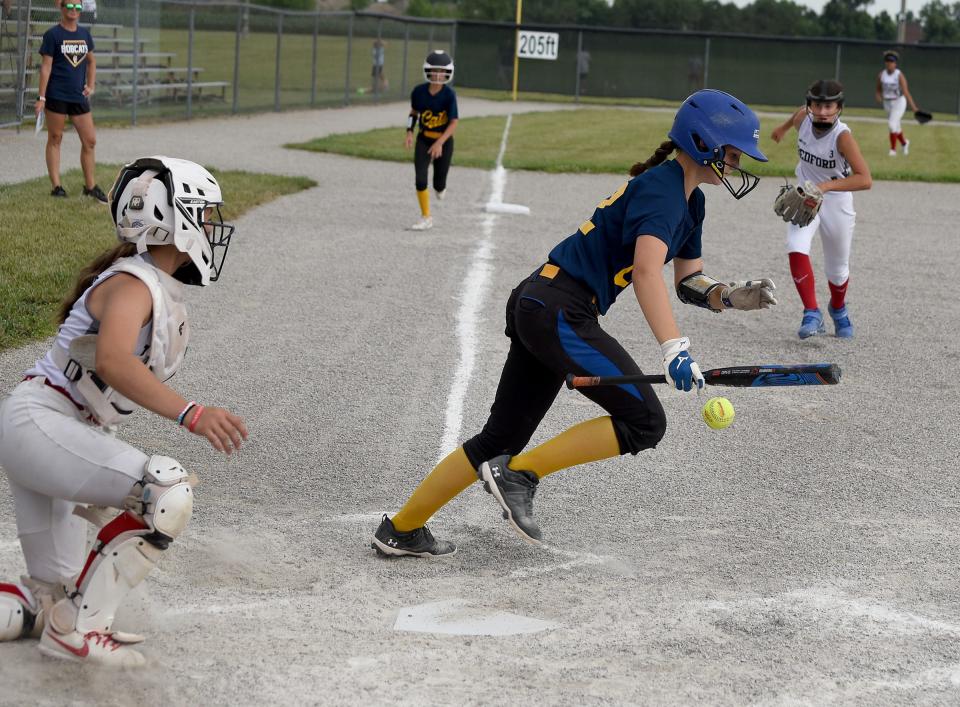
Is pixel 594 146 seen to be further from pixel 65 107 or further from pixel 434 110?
pixel 65 107

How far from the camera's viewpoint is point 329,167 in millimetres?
18891

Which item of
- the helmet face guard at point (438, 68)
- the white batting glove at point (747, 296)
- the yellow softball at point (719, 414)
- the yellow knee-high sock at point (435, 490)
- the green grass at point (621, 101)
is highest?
the green grass at point (621, 101)

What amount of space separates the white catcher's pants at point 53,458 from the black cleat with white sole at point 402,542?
1.36 meters

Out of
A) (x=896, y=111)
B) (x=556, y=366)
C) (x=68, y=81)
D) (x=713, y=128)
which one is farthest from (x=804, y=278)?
(x=896, y=111)

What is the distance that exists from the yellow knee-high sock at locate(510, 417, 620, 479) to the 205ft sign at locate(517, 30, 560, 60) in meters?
36.7

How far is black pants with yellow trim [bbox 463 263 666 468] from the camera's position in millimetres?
4781

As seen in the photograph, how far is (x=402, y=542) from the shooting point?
16.6 feet

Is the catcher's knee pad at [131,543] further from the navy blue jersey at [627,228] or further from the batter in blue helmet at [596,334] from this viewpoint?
the navy blue jersey at [627,228]

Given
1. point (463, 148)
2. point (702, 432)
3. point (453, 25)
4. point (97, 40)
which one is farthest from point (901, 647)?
point (453, 25)

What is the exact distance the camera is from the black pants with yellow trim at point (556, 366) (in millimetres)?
4781

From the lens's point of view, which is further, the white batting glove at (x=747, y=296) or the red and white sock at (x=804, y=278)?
the red and white sock at (x=804, y=278)

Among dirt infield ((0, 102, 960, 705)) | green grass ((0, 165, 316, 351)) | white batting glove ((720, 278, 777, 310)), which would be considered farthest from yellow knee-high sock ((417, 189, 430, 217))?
white batting glove ((720, 278, 777, 310))

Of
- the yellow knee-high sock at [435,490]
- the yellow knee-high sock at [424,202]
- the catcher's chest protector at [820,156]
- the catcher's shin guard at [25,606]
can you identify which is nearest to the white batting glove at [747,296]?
the yellow knee-high sock at [435,490]

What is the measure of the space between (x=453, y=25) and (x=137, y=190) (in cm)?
3902
